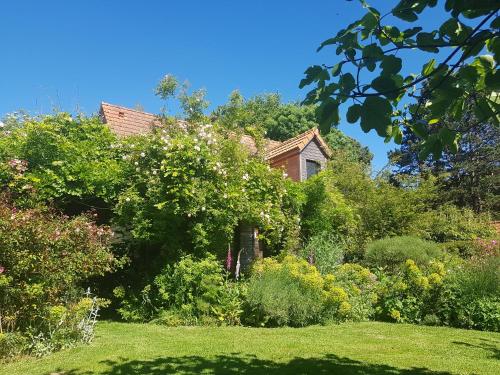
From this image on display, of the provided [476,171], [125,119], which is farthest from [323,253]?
[476,171]

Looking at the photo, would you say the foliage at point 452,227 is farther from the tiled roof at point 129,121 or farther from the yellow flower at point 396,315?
the yellow flower at point 396,315

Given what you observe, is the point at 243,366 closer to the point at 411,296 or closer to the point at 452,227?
Result: the point at 411,296

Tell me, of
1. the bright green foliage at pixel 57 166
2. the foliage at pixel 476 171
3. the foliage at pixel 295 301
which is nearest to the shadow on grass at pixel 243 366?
the foliage at pixel 295 301

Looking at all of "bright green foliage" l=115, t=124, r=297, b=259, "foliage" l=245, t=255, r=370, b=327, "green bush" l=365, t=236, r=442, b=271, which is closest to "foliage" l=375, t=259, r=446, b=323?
"foliage" l=245, t=255, r=370, b=327

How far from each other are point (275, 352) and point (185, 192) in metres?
4.17

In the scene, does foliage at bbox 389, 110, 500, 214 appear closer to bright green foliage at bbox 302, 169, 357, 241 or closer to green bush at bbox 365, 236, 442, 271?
bright green foliage at bbox 302, 169, 357, 241

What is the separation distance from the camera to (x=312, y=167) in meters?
18.3

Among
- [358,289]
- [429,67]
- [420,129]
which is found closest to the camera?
[420,129]

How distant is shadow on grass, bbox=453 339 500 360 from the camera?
636 centimetres

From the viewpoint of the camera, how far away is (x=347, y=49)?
7.47 ft

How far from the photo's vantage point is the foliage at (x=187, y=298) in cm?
878

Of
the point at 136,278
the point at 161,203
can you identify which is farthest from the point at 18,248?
the point at 136,278

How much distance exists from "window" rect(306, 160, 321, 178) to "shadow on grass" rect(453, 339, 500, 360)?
36.8 feet

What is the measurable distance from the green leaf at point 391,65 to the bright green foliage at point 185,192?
742cm
